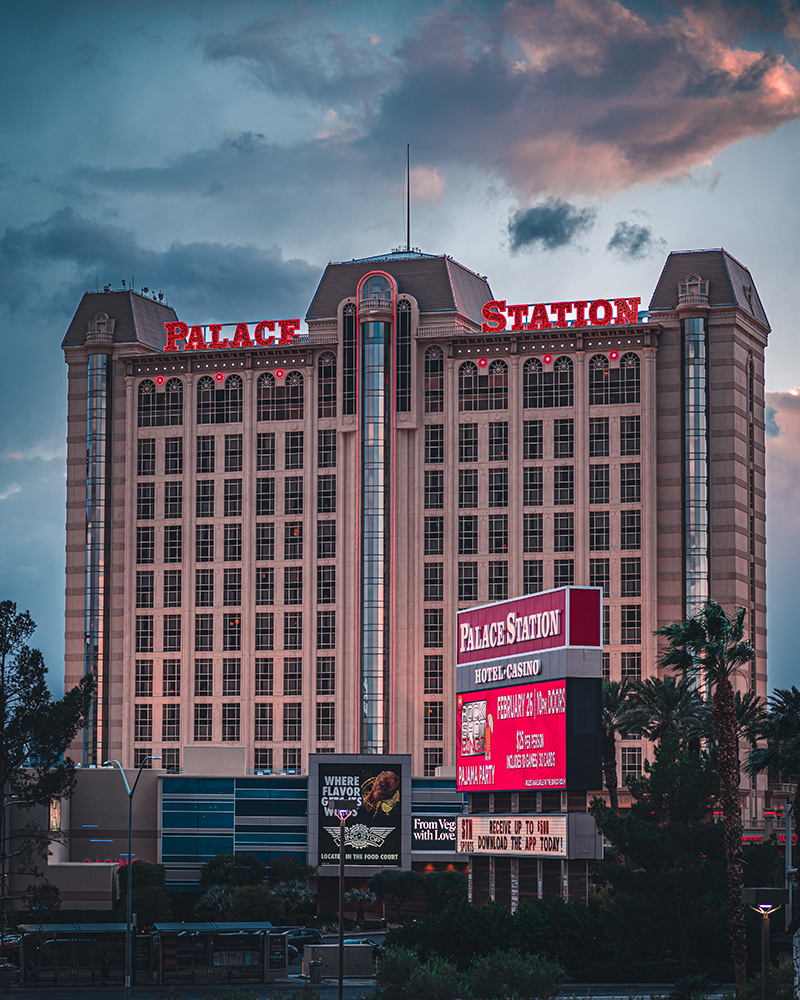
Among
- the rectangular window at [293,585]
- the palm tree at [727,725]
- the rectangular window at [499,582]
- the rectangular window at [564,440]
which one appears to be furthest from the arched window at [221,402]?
the palm tree at [727,725]

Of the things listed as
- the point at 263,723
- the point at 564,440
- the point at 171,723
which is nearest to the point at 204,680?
the point at 171,723

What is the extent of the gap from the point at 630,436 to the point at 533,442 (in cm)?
949

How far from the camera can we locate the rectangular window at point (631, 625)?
15175 cm

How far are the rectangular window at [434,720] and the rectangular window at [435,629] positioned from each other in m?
5.69

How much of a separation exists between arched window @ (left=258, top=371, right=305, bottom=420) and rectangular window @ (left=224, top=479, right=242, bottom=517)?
7.20 metres

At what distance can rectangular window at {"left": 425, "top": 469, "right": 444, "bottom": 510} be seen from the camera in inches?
6270

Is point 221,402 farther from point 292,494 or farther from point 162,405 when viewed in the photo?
point 292,494

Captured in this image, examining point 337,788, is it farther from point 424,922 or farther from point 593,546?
point 424,922

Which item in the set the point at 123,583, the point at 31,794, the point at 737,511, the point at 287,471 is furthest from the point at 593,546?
the point at 31,794

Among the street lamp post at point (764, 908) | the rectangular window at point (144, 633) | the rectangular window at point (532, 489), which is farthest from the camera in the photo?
the rectangular window at point (144, 633)

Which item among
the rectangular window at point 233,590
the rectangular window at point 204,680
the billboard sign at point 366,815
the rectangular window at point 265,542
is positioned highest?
the rectangular window at point 265,542

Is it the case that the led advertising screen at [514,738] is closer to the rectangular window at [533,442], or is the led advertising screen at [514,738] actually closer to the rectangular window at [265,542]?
the rectangular window at [533,442]

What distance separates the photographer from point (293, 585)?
162 m

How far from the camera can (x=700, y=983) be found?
6944 centimetres
